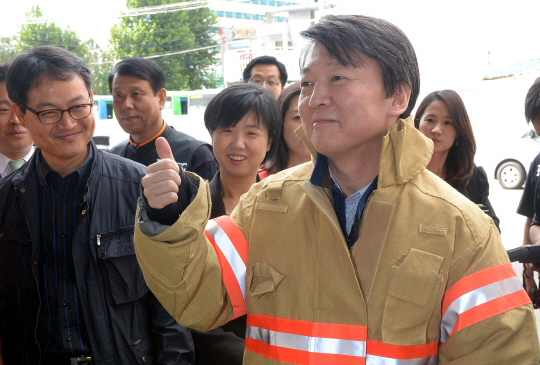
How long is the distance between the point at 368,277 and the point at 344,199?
25 cm

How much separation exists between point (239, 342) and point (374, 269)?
0.84m

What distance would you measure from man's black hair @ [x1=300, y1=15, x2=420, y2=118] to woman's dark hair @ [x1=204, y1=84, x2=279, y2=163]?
3.42ft

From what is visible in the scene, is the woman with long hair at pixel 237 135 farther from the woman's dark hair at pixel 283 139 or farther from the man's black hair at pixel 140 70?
the man's black hair at pixel 140 70

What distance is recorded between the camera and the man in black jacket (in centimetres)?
186

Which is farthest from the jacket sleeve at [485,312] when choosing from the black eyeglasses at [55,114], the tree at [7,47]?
the tree at [7,47]

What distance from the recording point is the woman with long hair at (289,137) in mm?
2836

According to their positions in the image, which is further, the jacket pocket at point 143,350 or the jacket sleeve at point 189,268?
the jacket pocket at point 143,350

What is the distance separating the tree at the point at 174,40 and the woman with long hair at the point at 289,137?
25806 mm

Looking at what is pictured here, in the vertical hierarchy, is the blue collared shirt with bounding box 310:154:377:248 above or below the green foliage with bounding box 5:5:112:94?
below

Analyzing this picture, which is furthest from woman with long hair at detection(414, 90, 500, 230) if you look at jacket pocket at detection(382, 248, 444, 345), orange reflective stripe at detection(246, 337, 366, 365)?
A: orange reflective stripe at detection(246, 337, 366, 365)

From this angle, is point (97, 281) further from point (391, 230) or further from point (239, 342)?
point (391, 230)

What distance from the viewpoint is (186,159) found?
3229 mm

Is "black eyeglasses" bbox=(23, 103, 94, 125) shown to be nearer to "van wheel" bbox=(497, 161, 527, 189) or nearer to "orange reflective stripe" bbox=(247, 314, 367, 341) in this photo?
"orange reflective stripe" bbox=(247, 314, 367, 341)

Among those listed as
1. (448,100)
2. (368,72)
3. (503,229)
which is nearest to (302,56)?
(368,72)
